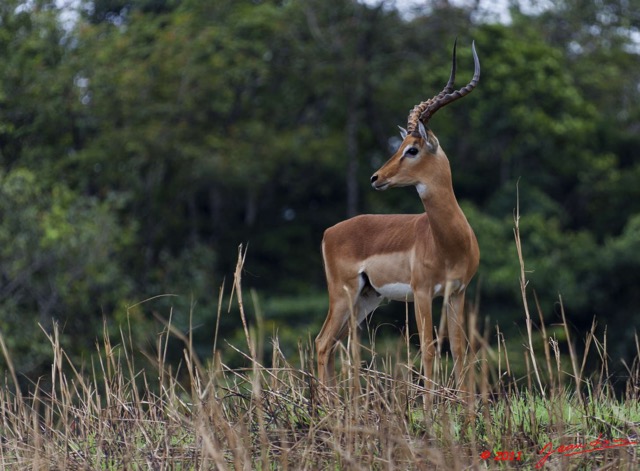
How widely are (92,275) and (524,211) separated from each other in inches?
382

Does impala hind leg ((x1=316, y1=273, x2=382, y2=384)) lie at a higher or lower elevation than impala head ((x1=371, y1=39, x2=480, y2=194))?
lower

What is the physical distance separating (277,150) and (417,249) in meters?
19.6

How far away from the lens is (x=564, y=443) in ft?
15.9

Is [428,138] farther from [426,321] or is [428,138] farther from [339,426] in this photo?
[339,426]

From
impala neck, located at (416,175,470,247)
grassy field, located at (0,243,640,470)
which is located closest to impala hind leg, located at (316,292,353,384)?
impala neck, located at (416,175,470,247)

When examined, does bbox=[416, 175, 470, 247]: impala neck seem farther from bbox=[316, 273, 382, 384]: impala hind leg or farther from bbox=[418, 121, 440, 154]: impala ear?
bbox=[316, 273, 382, 384]: impala hind leg

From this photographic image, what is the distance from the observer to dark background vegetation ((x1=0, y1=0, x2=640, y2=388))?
70.1 feet

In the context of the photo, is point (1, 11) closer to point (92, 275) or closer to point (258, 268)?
point (92, 275)

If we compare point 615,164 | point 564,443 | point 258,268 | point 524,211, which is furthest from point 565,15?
point 564,443

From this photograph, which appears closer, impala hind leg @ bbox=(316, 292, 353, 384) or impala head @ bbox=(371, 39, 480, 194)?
impala head @ bbox=(371, 39, 480, 194)

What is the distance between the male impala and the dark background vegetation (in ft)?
39.7

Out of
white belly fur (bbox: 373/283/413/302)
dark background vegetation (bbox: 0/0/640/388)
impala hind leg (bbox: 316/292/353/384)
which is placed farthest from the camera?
dark background vegetation (bbox: 0/0/640/388)

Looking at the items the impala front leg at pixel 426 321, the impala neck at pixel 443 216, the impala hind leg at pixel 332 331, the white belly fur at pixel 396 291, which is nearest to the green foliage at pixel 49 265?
the impala hind leg at pixel 332 331

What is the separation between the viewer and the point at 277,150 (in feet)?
86.3
